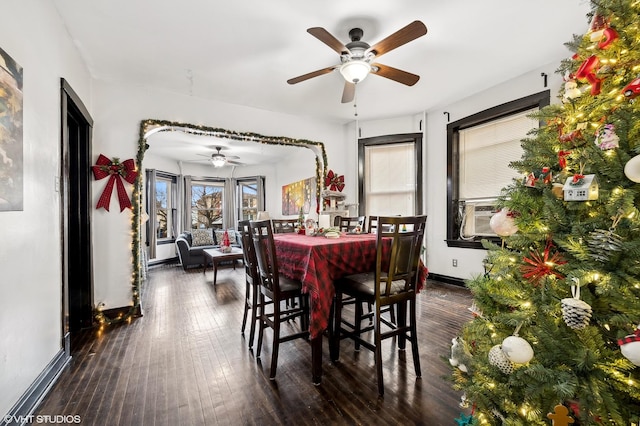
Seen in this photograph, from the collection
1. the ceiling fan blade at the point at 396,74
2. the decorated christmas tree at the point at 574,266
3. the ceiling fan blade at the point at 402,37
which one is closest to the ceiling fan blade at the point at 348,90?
the ceiling fan blade at the point at 396,74

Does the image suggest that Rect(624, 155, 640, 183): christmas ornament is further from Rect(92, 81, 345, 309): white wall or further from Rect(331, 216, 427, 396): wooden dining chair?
Rect(92, 81, 345, 309): white wall

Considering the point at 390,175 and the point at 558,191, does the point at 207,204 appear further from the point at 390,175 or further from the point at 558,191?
the point at 558,191

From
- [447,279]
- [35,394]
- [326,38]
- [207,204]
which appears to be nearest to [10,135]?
[35,394]

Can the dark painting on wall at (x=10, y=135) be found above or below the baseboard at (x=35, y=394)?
above

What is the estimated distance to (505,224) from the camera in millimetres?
1140

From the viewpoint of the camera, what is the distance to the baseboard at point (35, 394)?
4.77 feet

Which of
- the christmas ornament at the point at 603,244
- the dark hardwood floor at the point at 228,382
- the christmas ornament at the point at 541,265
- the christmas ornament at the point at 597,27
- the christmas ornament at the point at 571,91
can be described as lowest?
the dark hardwood floor at the point at 228,382

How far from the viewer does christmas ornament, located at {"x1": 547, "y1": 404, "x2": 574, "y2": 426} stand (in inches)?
33.2

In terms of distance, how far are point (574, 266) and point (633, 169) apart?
33 centimetres

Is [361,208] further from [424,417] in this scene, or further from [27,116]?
[27,116]

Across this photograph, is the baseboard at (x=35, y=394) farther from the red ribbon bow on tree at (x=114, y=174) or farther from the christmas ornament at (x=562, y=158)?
the christmas ornament at (x=562, y=158)

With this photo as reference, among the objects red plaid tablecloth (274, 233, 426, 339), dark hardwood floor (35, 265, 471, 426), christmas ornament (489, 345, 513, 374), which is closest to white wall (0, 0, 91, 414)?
dark hardwood floor (35, 265, 471, 426)

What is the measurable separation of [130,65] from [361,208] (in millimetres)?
3680

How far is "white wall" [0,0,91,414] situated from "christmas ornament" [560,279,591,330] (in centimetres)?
235
